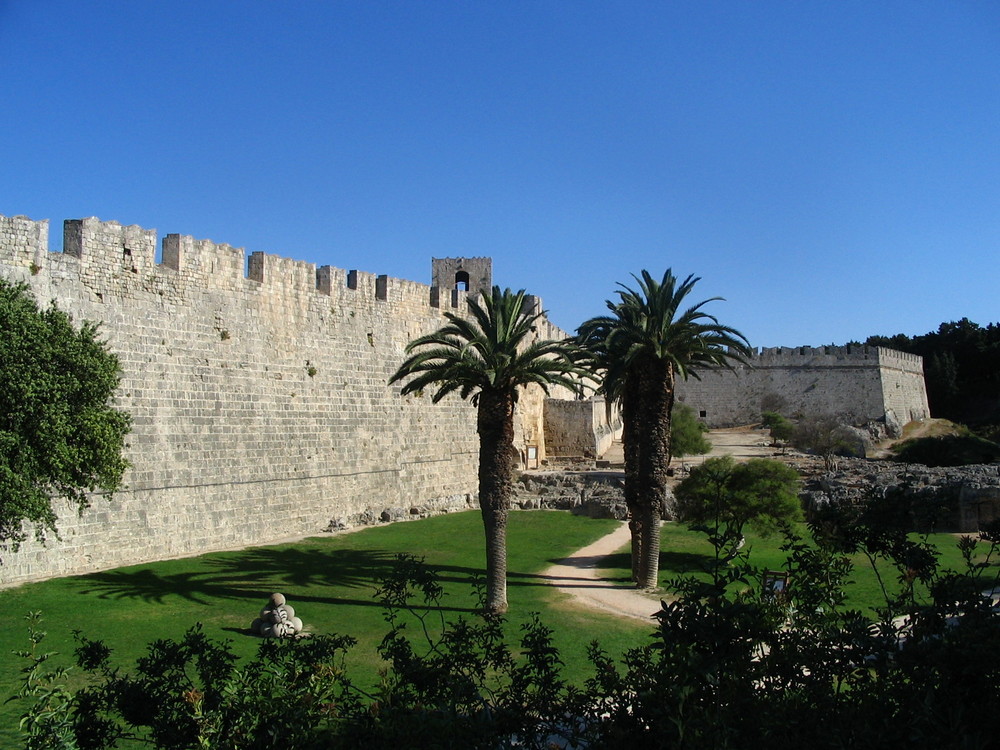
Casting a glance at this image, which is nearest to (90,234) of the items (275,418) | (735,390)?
(275,418)

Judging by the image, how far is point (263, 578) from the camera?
13195mm

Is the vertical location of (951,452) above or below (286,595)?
above

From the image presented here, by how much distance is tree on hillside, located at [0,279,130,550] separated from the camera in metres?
10.1

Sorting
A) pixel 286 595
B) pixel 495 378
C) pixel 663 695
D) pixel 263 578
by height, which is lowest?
pixel 286 595

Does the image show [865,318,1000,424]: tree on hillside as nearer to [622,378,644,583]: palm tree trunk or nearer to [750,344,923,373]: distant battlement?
[750,344,923,373]: distant battlement

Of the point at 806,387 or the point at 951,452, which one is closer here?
the point at 951,452

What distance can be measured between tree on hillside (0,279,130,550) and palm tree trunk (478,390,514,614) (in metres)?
5.22

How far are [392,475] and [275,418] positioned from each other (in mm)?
4240

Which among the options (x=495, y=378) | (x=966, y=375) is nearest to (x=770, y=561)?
(x=495, y=378)

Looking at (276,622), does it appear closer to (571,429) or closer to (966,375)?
(571,429)

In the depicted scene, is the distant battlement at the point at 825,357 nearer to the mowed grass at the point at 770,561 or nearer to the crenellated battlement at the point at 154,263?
the mowed grass at the point at 770,561

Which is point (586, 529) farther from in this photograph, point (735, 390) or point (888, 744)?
point (735, 390)

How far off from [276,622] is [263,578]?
11.7 ft

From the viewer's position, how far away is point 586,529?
19.0 meters
